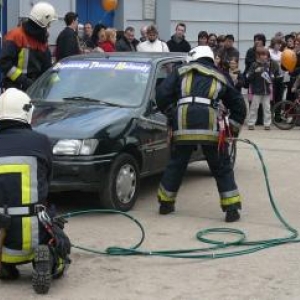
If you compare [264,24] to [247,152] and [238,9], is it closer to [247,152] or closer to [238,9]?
[238,9]

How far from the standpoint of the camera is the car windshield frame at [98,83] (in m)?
8.46

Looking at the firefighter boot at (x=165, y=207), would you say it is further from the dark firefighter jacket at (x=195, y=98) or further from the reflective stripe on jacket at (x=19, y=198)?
the reflective stripe on jacket at (x=19, y=198)

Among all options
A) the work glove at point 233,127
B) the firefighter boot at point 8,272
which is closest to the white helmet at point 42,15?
the work glove at point 233,127

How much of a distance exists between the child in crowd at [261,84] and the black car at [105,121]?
231 inches

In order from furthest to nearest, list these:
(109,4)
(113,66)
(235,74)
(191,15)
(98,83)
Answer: (191,15)
(109,4)
(235,74)
(113,66)
(98,83)

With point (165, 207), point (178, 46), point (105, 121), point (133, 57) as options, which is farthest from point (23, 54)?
point (178, 46)

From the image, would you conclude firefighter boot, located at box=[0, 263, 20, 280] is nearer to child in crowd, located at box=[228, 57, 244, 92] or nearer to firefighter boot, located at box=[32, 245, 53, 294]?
firefighter boot, located at box=[32, 245, 53, 294]

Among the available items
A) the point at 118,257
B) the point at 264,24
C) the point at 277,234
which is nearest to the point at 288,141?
the point at 277,234

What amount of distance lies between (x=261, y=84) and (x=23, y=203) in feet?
33.6

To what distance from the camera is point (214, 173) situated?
7.64 m

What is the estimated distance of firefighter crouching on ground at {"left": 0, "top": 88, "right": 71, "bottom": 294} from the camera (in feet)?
17.7

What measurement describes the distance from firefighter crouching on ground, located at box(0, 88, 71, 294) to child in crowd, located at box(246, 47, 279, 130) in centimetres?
1001

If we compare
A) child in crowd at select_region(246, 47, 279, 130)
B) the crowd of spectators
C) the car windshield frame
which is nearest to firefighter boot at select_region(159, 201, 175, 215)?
the car windshield frame

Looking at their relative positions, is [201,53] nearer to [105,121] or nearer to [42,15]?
[105,121]
